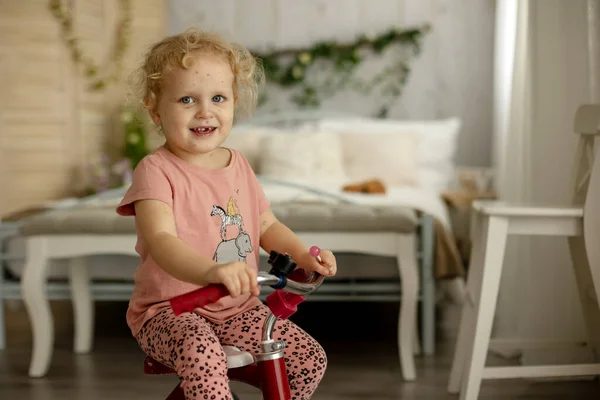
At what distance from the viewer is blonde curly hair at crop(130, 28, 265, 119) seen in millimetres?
1432

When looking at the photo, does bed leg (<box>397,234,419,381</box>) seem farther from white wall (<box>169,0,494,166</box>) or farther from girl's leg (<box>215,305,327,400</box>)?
white wall (<box>169,0,494,166</box>)

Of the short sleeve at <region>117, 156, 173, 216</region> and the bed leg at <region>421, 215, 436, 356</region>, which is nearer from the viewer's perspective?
the short sleeve at <region>117, 156, 173, 216</region>

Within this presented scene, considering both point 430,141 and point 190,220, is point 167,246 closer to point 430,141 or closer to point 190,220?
point 190,220

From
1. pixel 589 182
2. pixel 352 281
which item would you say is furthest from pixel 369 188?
pixel 589 182

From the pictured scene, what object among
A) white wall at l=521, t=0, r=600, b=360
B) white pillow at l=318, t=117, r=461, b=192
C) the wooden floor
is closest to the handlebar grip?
the wooden floor

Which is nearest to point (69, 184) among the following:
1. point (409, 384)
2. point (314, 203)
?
point (314, 203)

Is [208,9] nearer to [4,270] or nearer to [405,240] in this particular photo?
[4,270]

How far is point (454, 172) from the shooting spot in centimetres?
496

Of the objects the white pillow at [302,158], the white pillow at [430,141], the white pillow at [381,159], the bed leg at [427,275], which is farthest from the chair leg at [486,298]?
the white pillow at [430,141]

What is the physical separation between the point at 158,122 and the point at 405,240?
140cm

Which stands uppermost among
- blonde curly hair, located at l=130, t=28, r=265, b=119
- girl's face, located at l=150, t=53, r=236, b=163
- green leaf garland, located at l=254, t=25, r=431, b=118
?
green leaf garland, located at l=254, t=25, r=431, b=118

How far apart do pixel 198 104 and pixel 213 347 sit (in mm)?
430

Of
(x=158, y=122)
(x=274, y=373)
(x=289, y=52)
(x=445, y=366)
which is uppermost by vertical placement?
(x=289, y=52)

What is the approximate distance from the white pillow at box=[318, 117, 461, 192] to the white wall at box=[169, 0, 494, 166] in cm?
37
